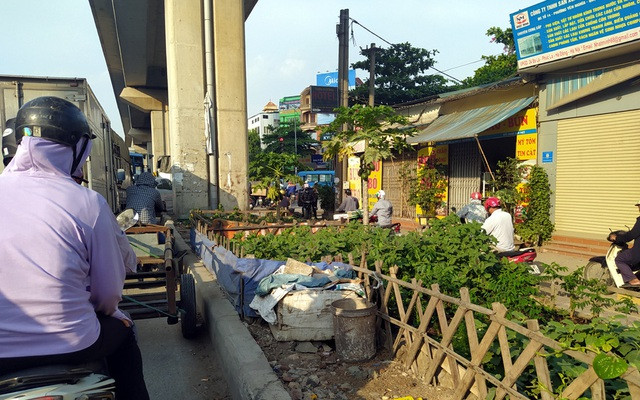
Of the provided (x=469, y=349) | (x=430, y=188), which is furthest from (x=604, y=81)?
(x=469, y=349)

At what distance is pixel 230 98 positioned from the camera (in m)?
14.9

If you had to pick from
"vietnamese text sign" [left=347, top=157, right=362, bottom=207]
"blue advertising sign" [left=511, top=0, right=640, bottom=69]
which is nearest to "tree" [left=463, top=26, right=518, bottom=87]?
"vietnamese text sign" [left=347, top=157, right=362, bottom=207]

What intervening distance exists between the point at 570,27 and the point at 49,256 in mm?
11752

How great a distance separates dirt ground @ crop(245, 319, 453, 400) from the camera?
3.56 m

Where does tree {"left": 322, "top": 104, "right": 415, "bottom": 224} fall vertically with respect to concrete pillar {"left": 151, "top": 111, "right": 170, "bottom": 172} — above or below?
below

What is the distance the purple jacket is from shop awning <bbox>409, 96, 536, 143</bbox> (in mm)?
11064

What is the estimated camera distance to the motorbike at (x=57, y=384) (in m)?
1.69

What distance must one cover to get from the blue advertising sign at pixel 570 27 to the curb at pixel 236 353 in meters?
Answer: 9.37

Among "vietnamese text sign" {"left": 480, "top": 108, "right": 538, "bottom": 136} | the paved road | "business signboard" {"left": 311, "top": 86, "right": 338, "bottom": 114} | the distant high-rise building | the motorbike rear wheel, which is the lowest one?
the paved road

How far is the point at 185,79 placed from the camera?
14266mm

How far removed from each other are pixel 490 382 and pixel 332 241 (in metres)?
3.40

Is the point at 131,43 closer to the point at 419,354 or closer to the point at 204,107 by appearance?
the point at 204,107

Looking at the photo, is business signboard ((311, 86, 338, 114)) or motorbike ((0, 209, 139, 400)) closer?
motorbike ((0, 209, 139, 400))

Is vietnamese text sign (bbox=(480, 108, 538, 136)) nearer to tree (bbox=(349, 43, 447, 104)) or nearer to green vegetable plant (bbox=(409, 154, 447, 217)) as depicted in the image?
green vegetable plant (bbox=(409, 154, 447, 217))
